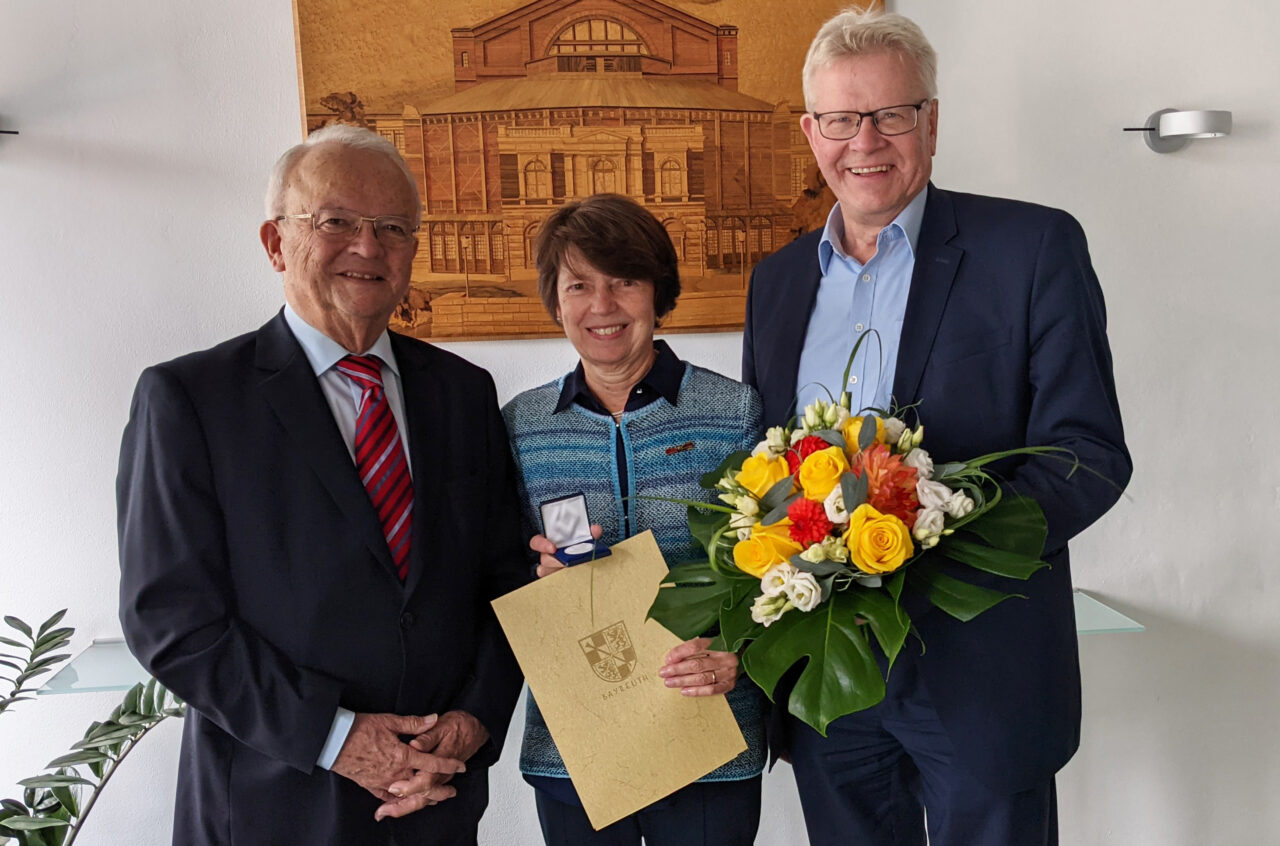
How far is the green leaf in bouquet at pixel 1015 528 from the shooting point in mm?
1428

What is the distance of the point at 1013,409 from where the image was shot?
5.58ft

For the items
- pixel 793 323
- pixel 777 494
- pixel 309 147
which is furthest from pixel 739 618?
pixel 309 147

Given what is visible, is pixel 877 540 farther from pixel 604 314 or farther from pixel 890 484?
pixel 604 314

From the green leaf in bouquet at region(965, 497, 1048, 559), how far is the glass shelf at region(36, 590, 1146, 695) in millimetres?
1139

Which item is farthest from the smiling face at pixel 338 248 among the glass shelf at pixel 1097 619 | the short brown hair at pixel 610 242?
the glass shelf at pixel 1097 619

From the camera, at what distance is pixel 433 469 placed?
1765 millimetres

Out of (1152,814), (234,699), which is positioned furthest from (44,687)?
(1152,814)

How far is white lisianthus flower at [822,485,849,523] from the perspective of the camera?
1337 millimetres

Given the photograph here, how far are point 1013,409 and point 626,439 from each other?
0.73 meters

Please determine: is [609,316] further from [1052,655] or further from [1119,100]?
[1119,100]

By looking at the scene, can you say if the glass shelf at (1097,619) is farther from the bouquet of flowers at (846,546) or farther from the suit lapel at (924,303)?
the bouquet of flowers at (846,546)

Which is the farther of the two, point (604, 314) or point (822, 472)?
point (604, 314)

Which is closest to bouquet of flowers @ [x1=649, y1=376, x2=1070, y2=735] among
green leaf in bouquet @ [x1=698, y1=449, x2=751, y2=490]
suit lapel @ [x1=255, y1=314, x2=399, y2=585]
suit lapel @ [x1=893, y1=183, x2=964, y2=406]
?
green leaf in bouquet @ [x1=698, y1=449, x2=751, y2=490]

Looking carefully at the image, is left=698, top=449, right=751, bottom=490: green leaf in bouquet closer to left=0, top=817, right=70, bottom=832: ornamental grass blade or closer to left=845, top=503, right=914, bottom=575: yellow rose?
left=845, top=503, right=914, bottom=575: yellow rose
